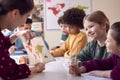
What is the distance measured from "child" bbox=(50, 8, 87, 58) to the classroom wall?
4.08 ft

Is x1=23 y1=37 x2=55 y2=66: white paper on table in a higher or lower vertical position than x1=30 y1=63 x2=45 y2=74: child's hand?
higher

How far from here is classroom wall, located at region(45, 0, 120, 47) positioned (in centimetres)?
314

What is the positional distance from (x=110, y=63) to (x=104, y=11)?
6.76 feet

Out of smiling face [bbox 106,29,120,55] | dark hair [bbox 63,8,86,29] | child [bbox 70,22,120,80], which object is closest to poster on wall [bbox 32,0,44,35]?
dark hair [bbox 63,8,86,29]

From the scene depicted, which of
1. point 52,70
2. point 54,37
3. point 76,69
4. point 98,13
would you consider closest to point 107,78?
point 76,69

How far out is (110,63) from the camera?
3.92 feet

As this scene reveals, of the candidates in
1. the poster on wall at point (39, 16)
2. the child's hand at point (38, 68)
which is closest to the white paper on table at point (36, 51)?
the child's hand at point (38, 68)

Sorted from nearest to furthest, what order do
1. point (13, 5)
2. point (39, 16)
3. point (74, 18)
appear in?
point (13, 5) < point (74, 18) < point (39, 16)

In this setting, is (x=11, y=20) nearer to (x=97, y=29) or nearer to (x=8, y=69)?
(x=8, y=69)

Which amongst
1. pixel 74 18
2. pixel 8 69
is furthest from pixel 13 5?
pixel 74 18

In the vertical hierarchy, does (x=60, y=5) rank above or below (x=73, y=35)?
above

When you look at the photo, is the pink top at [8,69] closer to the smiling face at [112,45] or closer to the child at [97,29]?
the smiling face at [112,45]

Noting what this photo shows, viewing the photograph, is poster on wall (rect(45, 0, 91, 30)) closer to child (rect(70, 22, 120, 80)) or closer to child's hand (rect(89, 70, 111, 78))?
child (rect(70, 22, 120, 80))

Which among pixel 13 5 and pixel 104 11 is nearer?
pixel 13 5
